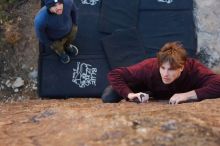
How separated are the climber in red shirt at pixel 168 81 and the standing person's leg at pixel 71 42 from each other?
188 cm

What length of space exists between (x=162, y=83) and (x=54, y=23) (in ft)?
5.91

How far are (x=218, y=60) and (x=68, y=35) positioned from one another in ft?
6.35

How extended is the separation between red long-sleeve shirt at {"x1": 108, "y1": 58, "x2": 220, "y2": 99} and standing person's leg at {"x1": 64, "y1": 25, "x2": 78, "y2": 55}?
189cm

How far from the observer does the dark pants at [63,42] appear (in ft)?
18.9

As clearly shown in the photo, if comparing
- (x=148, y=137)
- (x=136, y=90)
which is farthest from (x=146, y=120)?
(x=136, y=90)

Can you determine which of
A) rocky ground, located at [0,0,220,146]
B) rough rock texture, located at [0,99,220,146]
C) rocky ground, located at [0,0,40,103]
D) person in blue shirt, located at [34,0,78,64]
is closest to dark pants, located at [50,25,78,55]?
person in blue shirt, located at [34,0,78,64]

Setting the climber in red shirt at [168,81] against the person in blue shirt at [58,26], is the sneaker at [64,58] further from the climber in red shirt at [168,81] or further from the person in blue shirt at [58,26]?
the climber in red shirt at [168,81]

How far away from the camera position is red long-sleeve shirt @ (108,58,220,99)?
12.4 feet

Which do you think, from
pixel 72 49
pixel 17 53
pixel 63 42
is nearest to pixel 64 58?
pixel 72 49

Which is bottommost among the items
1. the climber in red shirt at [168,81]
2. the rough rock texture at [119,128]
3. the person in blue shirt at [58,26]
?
the rough rock texture at [119,128]

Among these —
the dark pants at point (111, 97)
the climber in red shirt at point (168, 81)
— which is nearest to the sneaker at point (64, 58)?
the dark pants at point (111, 97)

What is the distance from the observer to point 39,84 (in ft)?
19.9

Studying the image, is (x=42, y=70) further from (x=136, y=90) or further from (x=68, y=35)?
(x=136, y=90)

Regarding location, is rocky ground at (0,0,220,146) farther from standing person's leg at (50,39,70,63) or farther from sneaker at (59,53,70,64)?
sneaker at (59,53,70,64)
